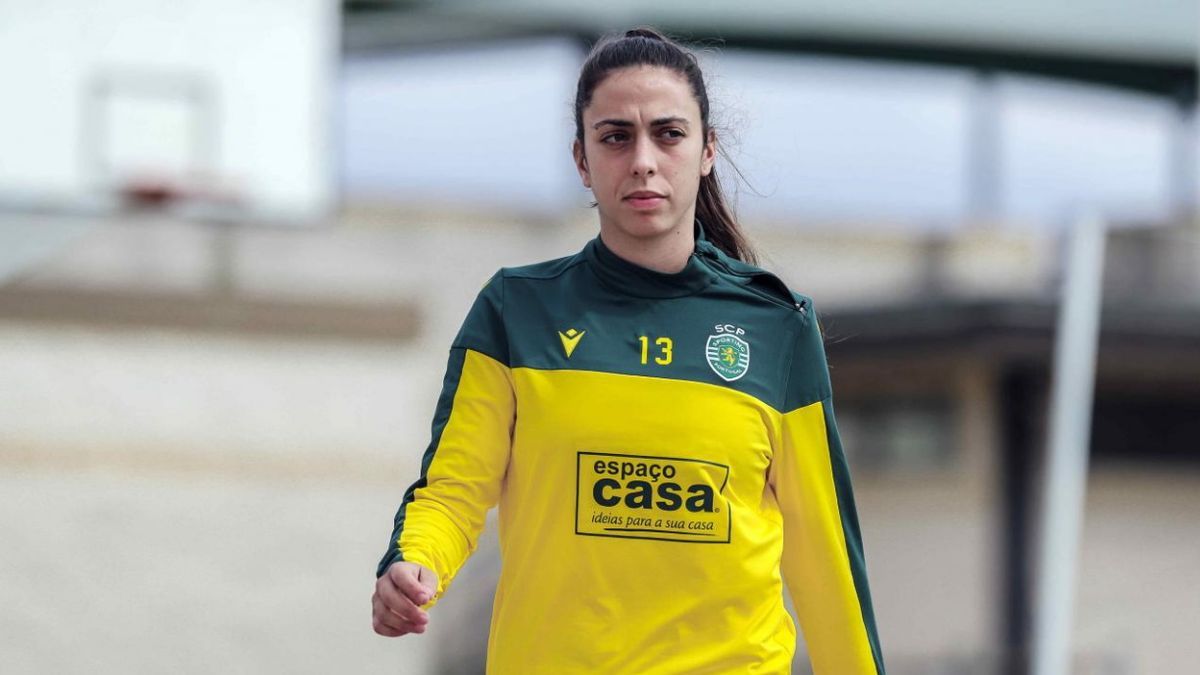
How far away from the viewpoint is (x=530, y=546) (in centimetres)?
281

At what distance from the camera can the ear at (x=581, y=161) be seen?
2961mm

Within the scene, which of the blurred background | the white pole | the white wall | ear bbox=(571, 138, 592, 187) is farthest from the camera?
the blurred background

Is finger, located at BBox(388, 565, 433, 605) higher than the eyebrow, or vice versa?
the eyebrow

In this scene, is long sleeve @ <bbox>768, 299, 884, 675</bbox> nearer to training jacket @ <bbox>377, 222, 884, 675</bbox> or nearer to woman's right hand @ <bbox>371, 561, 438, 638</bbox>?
training jacket @ <bbox>377, 222, 884, 675</bbox>

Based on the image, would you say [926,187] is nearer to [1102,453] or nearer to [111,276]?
[1102,453]

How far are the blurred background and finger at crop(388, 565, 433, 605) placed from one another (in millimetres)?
12051

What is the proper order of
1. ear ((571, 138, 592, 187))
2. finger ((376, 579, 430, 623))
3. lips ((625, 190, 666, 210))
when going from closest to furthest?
finger ((376, 579, 430, 623)) → lips ((625, 190, 666, 210)) → ear ((571, 138, 592, 187))

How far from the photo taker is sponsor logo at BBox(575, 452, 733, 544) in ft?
9.04

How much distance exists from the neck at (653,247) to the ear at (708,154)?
0.33 ft

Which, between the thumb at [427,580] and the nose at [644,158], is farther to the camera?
the nose at [644,158]

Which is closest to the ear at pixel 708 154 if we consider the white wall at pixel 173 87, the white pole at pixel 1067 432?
the white pole at pixel 1067 432

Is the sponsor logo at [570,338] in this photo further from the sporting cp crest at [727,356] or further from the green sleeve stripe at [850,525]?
the green sleeve stripe at [850,525]

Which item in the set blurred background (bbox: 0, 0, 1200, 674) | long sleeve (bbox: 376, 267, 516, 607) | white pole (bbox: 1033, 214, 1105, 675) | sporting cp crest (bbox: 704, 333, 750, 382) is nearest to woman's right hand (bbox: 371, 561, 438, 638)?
long sleeve (bbox: 376, 267, 516, 607)

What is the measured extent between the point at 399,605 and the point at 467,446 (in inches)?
12.4
